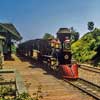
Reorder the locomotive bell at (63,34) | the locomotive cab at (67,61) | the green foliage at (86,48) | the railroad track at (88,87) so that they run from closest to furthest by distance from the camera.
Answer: the railroad track at (88,87), the locomotive cab at (67,61), the locomotive bell at (63,34), the green foliage at (86,48)

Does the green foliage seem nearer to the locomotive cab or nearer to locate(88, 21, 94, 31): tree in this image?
locate(88, 21, 94, 31): tree

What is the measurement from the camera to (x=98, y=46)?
99.7ft

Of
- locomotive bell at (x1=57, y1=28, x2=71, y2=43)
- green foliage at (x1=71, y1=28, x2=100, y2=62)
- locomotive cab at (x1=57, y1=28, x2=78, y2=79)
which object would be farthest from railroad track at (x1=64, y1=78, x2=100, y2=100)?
green foliage at (x1=71, y1=28, x2=100, y2=62)

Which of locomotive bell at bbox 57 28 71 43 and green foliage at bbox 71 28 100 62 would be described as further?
green foliage at bbox 71 28 100 62

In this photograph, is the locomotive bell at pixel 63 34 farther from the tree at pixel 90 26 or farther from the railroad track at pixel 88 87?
the tree at pixel 90 26

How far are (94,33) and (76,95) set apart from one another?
26171 millimetres

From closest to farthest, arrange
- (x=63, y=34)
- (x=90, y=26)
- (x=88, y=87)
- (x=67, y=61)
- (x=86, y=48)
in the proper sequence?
(x=88, y=87), (x=67, y=61), (x=63, y=34), (x=86, y=48), (x=90, y=26)

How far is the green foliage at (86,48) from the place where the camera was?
102 ft

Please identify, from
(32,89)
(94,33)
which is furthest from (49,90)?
(94,33)

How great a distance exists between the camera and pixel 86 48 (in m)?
34.0

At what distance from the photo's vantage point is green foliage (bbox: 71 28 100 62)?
1221 inches

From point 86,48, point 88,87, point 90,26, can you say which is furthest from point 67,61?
point 90,26

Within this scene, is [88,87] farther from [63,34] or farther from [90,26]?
[90,26]

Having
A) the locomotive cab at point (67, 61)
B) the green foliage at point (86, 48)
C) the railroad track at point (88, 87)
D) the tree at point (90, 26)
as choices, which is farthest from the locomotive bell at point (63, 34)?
the tree at point (90, 26)
